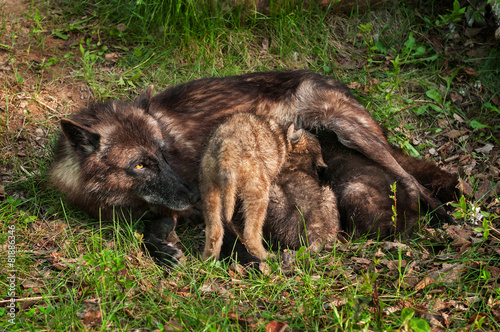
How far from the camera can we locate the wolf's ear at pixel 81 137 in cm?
439

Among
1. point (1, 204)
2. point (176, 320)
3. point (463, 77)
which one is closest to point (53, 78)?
point (1, 204)

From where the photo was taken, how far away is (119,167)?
A: 4547 mm

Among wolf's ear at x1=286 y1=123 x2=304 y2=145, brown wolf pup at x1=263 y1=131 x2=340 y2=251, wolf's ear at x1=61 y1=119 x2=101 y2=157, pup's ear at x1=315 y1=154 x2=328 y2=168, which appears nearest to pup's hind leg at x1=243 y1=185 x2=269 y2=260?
brown wolf pup at x1=263 y1=131 x2=340 y2=251

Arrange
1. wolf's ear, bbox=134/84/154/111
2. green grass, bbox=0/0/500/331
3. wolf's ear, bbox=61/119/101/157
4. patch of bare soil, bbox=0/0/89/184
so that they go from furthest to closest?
patch of bare soil, bbox=0/0/89/184 < wolf's ear, bbox=134/84/154/111 < wolf's ear, bbox=61/119/101/157 < green grass, bbox=0/0/500/331

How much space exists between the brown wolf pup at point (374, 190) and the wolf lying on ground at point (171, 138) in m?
0.11

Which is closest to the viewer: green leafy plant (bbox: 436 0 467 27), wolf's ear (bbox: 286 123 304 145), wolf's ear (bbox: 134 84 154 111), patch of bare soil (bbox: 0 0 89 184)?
wolf's ear (bbox: 286 123 304 145)

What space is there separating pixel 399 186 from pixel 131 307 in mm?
2927

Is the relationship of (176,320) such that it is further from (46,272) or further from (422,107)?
(422,107)

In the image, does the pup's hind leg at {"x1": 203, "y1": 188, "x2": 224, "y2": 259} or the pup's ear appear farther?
the pup's ear

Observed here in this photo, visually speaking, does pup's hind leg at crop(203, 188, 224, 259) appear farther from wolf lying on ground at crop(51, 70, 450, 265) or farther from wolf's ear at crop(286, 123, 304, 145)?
wolf's ear at crop(286, 123, 304, 145)

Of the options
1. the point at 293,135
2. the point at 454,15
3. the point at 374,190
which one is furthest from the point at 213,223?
the point at 454,15

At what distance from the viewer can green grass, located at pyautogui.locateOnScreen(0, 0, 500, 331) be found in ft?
11.4

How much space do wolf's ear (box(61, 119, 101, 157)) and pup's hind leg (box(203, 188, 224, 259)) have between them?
1.30m

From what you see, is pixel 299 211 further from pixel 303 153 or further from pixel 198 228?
pixel 198 228
